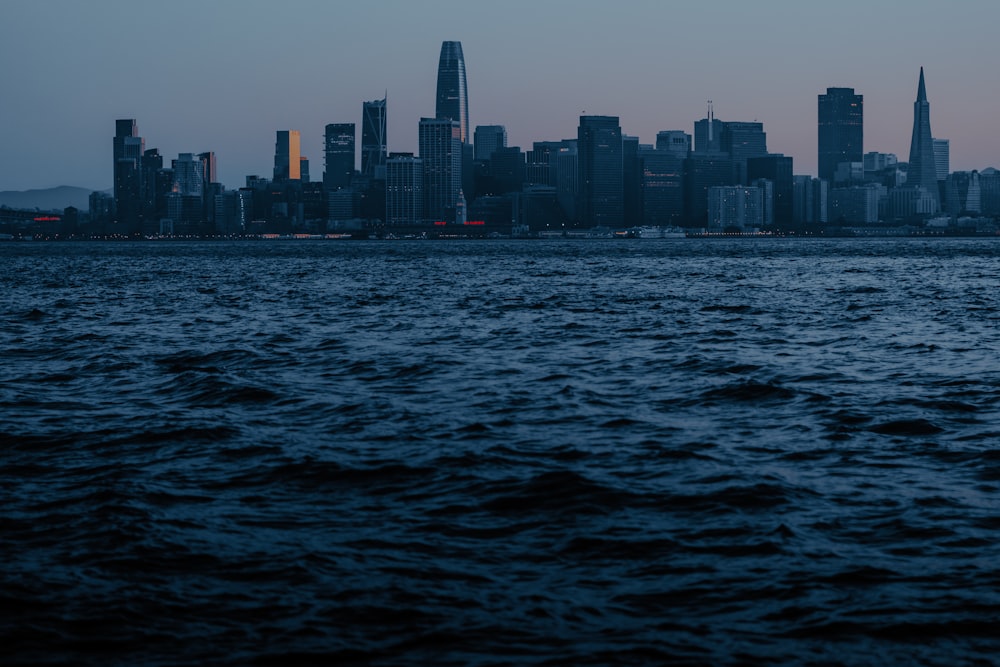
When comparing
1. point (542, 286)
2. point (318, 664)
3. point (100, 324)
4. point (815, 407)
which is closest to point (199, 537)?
point (318, 664)

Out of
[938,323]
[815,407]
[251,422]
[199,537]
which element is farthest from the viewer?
[938,323]

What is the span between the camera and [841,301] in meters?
67.3

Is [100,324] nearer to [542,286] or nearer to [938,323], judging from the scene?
[938,323]

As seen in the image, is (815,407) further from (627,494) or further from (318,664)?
(318,664)

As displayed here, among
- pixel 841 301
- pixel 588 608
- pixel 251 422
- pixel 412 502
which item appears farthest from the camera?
pixel 841 301

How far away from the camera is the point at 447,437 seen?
21.1 m

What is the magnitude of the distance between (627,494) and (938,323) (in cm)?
3730

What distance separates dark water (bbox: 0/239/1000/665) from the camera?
10891 mm

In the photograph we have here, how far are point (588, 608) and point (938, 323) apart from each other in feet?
138

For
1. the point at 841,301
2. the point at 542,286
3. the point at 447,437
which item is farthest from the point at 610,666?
the point at 542,286

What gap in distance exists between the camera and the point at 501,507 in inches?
621

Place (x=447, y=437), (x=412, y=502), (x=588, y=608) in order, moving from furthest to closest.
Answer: (x=447, y=437) → (x=412, y=502) → (x=588, y=608)

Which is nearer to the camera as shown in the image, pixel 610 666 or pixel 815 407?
pixel 610 666

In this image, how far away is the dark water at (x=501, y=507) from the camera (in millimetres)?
10891
